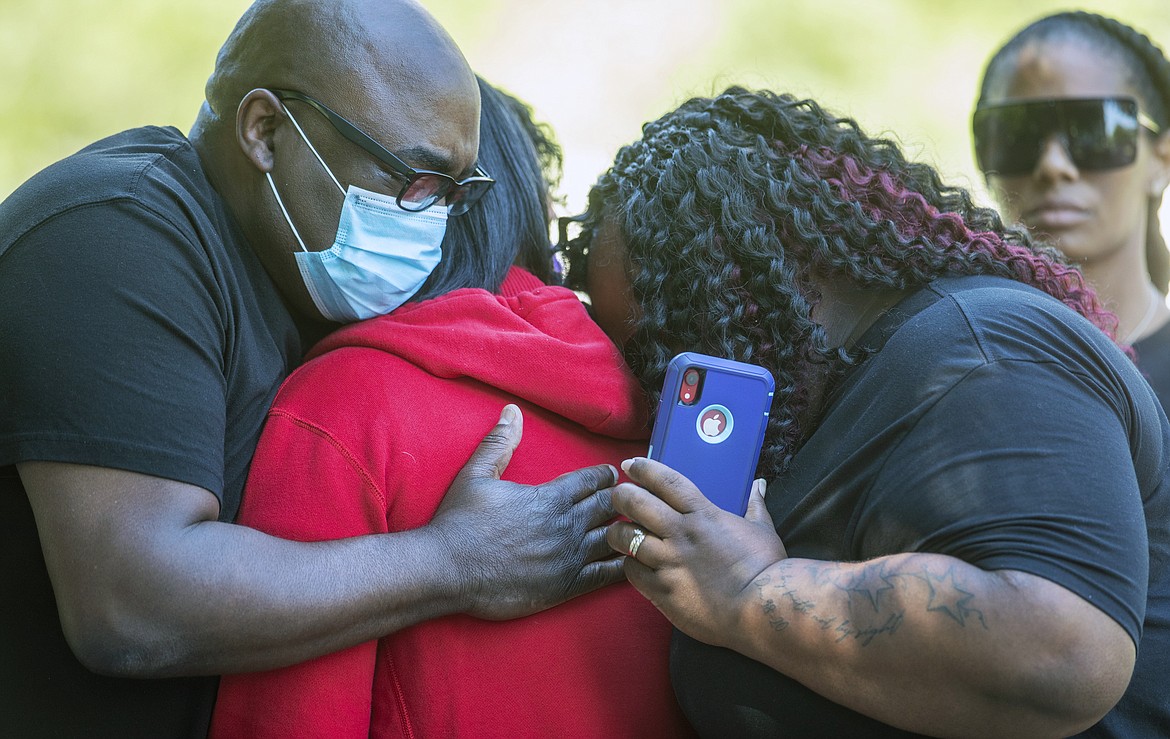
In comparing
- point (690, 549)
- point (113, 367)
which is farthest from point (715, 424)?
point (113, 367)

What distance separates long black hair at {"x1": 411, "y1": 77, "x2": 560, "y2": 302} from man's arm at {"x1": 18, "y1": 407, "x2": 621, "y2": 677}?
0.52 metres

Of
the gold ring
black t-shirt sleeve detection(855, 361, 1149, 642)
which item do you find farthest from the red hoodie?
black t-shirt sleeve detection(855, 361, 1149, 642)

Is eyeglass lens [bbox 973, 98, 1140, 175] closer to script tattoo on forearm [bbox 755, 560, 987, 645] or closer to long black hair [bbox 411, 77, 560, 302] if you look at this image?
long black hair [bbox 411, 77, 560, 302]

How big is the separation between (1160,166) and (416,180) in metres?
2.73

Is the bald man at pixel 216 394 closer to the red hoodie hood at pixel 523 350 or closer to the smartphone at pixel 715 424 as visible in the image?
the red hoodie hood at pixel 523 350

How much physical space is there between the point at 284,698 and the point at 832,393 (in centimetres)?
103

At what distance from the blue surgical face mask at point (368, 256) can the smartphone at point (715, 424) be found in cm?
68

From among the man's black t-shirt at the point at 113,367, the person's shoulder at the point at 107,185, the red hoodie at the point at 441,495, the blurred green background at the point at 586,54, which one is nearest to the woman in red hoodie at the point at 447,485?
the red hoodie at the point at 441,495

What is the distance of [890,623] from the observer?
1466 mm

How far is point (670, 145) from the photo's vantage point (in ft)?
6.80

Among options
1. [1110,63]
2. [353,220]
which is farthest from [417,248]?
[1110,63]

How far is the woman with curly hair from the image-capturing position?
142 cm

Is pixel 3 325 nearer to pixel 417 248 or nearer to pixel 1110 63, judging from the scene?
pixel 417 248

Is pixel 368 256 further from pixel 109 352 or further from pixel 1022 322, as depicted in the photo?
pixel 1022 322
